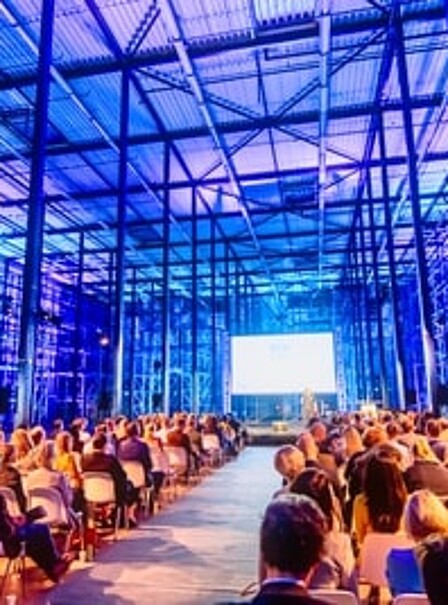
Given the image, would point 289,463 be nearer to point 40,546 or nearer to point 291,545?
point 40,546

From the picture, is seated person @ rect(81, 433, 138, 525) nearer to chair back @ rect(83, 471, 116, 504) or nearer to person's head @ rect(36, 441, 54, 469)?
chair back @ rect(83, 471, 116, 504)

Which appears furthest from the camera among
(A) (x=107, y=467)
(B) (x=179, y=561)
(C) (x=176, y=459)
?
(C) (x=176, y=459)

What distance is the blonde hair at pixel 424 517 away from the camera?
2.15 metres

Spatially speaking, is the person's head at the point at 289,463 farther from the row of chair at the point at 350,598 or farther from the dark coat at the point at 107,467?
the dark coat at the point at 107,467

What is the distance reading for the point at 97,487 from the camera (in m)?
5.42

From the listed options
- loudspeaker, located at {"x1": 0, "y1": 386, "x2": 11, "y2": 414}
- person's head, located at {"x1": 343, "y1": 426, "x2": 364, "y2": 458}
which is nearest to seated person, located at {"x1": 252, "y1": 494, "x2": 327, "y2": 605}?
person's head, located at {"x1": 343, "y1": 426, "x2": 364, "y2": 458}

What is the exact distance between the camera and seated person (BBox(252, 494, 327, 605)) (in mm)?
1438

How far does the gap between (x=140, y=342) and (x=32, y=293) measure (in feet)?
65.8

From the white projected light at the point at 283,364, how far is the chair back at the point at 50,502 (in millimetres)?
14739

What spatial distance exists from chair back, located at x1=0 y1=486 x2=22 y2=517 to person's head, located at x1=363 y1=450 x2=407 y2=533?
8.13 ft

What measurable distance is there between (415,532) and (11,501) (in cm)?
300

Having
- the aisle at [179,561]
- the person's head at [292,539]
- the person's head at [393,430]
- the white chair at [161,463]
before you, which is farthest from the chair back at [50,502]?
the person's head at [393,430]

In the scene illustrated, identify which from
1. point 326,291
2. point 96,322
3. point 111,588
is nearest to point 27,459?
point 111,588

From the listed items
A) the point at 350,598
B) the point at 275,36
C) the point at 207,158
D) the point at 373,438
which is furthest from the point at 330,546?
the point at 207,158
